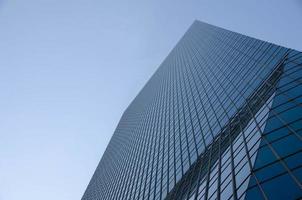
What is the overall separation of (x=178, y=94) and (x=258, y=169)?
54123 millimetres

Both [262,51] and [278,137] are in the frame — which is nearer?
[278,137]

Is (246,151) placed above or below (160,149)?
below

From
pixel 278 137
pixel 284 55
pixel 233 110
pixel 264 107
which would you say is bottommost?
pixel 278 137

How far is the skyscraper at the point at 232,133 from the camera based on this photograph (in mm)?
17844

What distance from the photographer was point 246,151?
21.5m

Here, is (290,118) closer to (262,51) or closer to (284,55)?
(284,55)

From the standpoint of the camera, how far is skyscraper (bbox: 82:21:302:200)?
17844 mm

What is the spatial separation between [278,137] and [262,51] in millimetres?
28263

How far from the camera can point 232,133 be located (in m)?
29.1

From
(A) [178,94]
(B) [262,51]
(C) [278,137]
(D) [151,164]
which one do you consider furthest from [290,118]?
(A) [178,94]

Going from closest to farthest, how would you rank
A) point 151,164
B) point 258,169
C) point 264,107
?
point 258,169 → point 264,107 → point 151,164

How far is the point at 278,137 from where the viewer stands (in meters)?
19.7

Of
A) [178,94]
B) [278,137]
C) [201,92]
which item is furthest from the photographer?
[178,94]

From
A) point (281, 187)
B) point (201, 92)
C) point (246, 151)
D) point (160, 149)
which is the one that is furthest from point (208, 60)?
point (281, 187)
